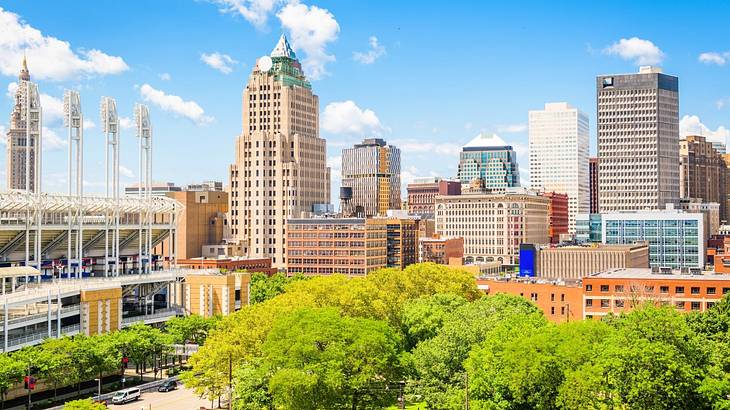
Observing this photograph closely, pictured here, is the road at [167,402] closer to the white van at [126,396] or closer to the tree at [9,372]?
the white van at [126,396]

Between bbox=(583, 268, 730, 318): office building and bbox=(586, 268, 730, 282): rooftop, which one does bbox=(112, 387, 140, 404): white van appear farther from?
bbox=(586, 268, 730, 282): rooftop

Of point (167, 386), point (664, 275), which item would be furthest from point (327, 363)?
point (664, 275)

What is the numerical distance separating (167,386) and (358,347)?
3895 centimetres

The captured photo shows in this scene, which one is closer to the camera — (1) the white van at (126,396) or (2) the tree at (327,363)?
(2) the tree at (327,363)

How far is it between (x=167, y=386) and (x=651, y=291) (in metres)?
74.4

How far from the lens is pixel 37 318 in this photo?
117 m

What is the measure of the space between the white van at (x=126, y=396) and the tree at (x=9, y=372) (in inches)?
465

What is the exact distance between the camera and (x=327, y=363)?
84938mm

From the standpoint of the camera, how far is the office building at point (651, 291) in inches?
5354

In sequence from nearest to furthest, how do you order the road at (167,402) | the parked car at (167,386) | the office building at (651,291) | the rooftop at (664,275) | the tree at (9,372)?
the tree at (9,372) < the road at (167,402) < the parked car at (167,386) < the office building at (651,291) < the rooftop at (664,275)

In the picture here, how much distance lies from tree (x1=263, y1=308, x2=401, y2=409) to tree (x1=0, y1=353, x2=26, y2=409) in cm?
2774

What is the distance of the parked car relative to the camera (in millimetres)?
115062

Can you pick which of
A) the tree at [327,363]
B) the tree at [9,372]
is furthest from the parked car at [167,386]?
the tree at [327,363]

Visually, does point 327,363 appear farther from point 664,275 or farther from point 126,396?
point 664,275
